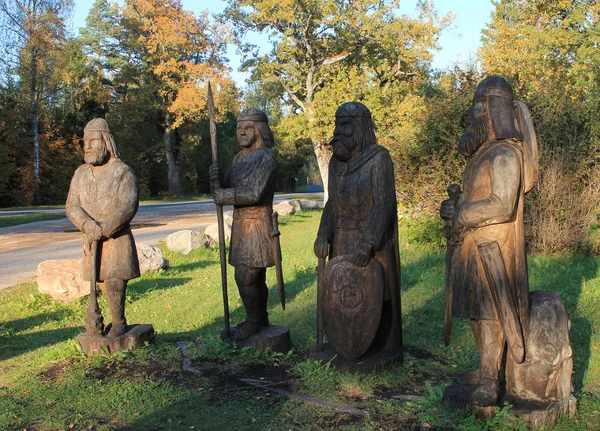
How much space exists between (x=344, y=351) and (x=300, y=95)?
827 inches

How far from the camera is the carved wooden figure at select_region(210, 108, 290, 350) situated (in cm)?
592

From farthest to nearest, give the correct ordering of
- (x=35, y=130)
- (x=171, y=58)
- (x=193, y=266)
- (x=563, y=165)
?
(x=171, y=58), (x=35, y=130), (x=193, y=266), (x=563, y=165)

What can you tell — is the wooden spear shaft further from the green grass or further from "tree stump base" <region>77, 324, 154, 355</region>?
the green grass

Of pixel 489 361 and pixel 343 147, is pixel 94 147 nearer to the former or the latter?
pixel 343 147

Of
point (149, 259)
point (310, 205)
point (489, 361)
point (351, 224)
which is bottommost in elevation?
point (489, 361)

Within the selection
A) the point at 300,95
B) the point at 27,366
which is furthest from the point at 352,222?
the point at 300,95

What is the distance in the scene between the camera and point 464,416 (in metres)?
4.29

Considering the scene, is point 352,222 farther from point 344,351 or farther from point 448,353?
point 448,353

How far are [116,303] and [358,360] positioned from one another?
273 cm

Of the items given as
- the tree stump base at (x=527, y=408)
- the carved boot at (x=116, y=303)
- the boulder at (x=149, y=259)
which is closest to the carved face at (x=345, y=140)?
the tree stump base at (x=527, y=408)

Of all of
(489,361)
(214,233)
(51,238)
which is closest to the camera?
(489,361)

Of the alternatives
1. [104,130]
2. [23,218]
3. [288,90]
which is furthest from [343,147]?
[288,90]

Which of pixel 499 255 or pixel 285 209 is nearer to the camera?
pixel 499 255

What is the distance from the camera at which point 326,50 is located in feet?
76.2
